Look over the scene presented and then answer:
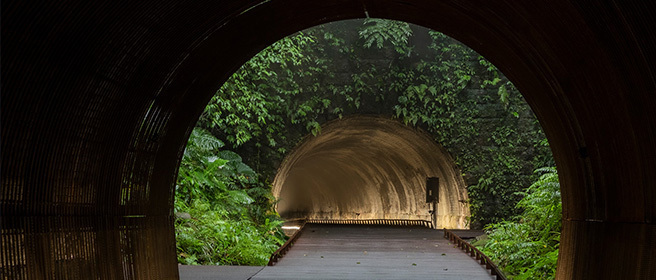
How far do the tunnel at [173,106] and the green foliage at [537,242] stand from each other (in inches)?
133

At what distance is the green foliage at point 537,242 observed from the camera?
36.2 ft

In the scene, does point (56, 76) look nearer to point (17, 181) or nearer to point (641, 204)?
point (17, 181)

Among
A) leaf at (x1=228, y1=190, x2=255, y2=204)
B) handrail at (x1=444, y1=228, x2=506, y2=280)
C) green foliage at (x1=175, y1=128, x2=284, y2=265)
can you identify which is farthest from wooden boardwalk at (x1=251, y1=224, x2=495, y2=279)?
leaf at (x1=228, y1=190, x2=255, y2=204)

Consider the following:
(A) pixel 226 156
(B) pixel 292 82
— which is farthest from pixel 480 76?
(A) pixel 226 156

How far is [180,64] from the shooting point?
7.23 m

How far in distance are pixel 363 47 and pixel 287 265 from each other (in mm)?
7823

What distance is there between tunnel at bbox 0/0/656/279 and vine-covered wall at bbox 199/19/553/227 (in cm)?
879

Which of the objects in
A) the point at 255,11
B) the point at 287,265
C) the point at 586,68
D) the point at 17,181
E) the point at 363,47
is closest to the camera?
the point at 17,181

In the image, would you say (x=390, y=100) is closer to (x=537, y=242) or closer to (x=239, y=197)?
(x=239, y=197)

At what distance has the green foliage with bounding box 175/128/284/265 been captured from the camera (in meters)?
12.9

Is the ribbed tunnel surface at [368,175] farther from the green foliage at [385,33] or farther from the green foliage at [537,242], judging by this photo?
the green foliage at [537,242]

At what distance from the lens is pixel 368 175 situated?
31000mm

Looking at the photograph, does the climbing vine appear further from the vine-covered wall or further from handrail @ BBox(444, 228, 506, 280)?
handrail @ BBox(444, 228, 506, 280)

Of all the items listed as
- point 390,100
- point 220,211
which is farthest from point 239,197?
point 390,100
